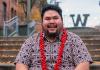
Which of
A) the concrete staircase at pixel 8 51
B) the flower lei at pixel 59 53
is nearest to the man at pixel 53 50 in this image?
the flower lei at pixel 59 53

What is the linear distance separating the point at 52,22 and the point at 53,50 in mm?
312

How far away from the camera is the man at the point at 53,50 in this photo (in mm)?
5004

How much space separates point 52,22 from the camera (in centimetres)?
505

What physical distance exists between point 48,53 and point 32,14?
21.0 m

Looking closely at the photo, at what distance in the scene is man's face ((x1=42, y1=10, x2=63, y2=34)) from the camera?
5039mm

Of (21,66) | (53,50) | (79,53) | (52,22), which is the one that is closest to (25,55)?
(21,66)

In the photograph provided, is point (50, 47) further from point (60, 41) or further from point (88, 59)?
point (88, 59)

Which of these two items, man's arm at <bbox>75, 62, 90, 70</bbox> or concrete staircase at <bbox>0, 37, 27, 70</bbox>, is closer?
man's arm at <bbox>75, 62, 90, 70</bbox>

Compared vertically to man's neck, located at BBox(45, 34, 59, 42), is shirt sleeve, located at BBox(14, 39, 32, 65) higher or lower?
lower

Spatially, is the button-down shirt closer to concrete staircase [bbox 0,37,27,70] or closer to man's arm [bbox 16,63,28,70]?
man's arm [bbox 16,63,28,70]

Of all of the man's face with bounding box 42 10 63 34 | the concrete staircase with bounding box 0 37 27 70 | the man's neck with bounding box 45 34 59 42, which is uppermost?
the man's face with bounding box 42 10 63 34

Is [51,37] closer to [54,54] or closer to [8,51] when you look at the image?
[54,54]

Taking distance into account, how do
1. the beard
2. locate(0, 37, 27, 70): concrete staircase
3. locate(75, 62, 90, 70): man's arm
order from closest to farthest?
1. locate(75, 62, 90, 70): man's arm
2. the beard
3. locate(0, 37, 27, 70): concrete staircase

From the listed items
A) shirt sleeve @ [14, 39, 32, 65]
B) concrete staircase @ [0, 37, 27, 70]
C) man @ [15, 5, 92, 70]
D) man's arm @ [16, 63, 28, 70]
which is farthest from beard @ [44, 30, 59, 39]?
concrete staircase @ [0, 37, 27, 70]
